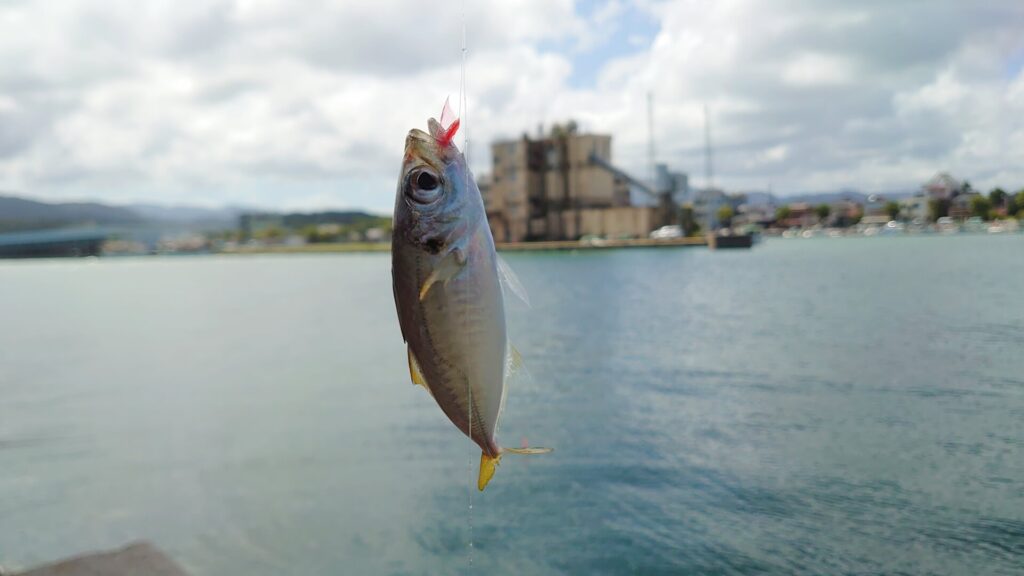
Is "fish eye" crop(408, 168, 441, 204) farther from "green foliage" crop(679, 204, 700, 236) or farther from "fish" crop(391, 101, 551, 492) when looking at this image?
"green foliage" crop(679, 204, 700, 236)

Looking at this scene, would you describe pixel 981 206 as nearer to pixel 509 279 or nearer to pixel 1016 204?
pixel 1016 204

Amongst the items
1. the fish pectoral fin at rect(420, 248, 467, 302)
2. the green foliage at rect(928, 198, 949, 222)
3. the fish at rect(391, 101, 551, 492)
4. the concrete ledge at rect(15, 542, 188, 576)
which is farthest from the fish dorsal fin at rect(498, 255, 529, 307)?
the green foliage at rect(928, 198, 949, 222)

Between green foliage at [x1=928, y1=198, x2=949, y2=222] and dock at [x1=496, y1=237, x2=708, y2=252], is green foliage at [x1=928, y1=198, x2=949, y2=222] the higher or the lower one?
the higher one

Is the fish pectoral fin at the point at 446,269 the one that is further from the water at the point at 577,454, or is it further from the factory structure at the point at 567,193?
the factory structure at the point at 567,193

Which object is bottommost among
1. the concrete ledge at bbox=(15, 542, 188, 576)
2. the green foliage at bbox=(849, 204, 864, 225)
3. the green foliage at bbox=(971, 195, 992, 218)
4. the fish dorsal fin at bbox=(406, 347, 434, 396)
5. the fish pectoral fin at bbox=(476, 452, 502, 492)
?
the concrete ledge at bbox=(15, 542, 188, 576)

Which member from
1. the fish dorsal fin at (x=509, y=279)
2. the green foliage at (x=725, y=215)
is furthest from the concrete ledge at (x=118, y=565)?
the green foliage at (x=725, y=215)

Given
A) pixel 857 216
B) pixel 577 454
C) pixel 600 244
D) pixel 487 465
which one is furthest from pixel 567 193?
pixel 487 465

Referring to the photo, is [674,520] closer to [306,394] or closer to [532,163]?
[306,394]
